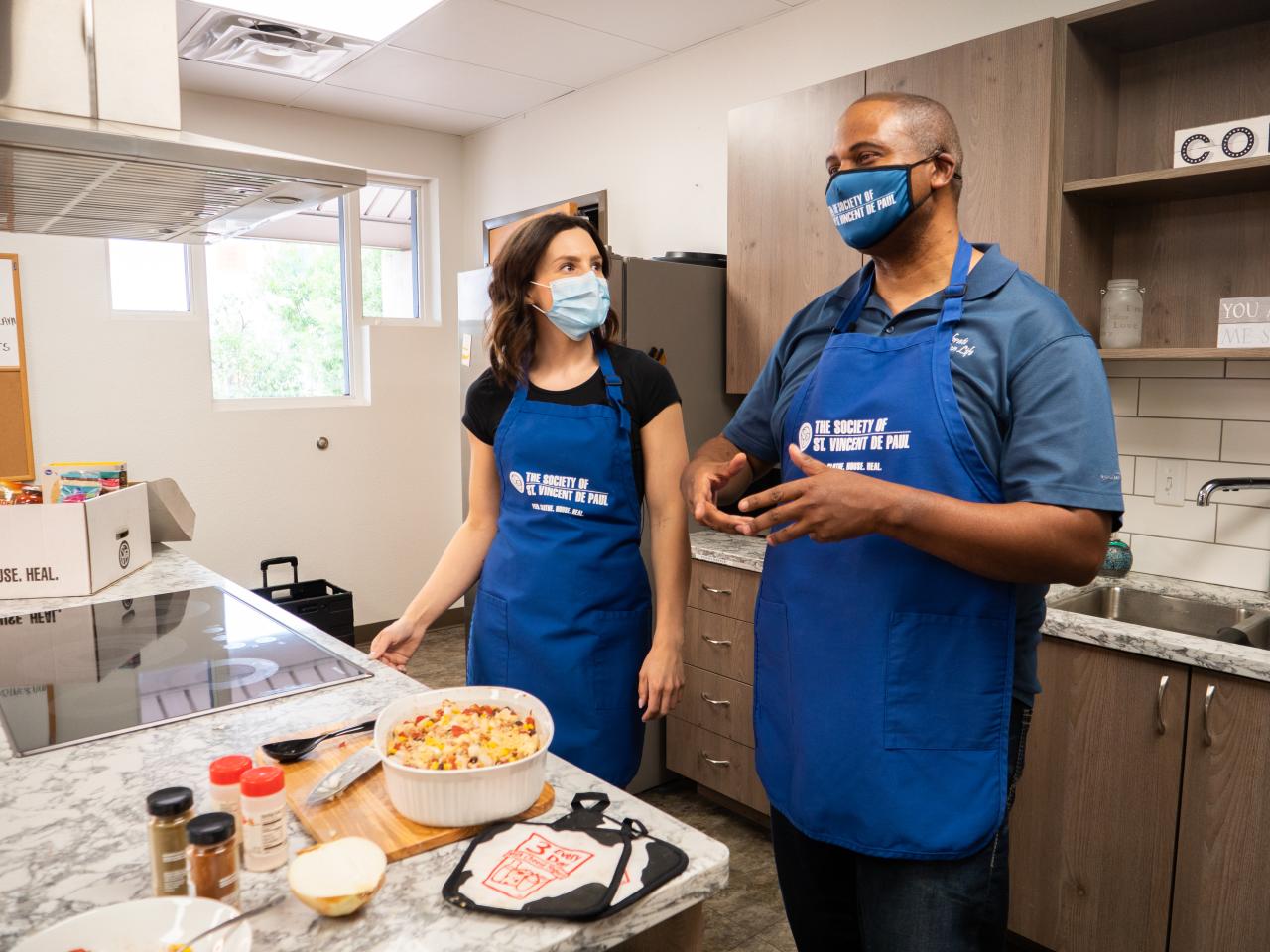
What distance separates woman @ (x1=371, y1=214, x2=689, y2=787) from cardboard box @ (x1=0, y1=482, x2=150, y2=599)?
949 mm

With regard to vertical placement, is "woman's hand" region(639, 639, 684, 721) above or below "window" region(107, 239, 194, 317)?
below

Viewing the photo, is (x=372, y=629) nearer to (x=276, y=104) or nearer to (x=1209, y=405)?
(x=276, y=104)

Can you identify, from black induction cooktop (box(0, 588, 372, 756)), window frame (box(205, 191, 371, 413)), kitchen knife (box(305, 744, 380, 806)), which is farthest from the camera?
window frame (box(205, 191, 371, 413))

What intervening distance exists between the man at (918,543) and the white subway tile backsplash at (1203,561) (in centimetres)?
141

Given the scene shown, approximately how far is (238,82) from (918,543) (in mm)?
4087

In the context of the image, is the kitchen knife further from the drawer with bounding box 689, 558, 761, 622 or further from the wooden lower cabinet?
the drawer with bounding box 689, 558, 761, 622

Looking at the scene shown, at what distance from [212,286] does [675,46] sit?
2503 millimetres

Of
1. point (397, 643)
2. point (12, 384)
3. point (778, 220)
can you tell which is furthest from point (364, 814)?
point (12, 384)

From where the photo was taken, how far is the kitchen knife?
1.05 meters

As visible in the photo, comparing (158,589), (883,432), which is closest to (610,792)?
(883,432)

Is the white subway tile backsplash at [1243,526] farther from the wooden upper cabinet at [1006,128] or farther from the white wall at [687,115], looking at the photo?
the white wall at [687,115]

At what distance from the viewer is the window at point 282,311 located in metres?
4.45

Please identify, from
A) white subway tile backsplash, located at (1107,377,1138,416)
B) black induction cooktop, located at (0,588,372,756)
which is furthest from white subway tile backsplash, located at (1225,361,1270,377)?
black induction cooktop, located at (0,588,372,756)

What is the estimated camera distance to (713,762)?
292cm
